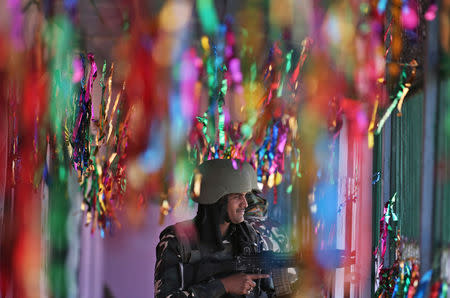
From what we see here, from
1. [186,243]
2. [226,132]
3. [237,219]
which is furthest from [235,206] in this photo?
[226,132]

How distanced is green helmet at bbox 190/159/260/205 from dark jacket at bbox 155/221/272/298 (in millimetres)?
112

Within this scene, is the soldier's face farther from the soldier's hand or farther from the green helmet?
the soldier's hand

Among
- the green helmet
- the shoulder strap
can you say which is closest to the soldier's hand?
the shoulder strap

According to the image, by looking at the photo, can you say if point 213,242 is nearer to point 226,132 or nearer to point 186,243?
point 186,243

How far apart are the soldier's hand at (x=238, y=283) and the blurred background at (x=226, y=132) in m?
0.20

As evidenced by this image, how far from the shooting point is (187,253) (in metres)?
1.86

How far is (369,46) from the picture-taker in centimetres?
208

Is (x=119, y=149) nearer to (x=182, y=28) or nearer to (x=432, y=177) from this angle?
(x=182, y=28)

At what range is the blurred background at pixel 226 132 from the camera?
1680 millimetres

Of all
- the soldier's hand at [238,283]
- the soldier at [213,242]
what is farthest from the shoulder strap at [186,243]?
the soldier's hand at [238,283]

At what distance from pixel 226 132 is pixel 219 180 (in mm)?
2197

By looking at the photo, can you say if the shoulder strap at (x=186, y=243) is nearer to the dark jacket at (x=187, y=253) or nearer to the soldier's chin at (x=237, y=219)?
the dark jacket at (x=187, y=253)

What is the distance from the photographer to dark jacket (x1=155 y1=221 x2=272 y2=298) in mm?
1787

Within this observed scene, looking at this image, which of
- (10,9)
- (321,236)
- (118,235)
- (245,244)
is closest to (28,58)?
(10,9)
